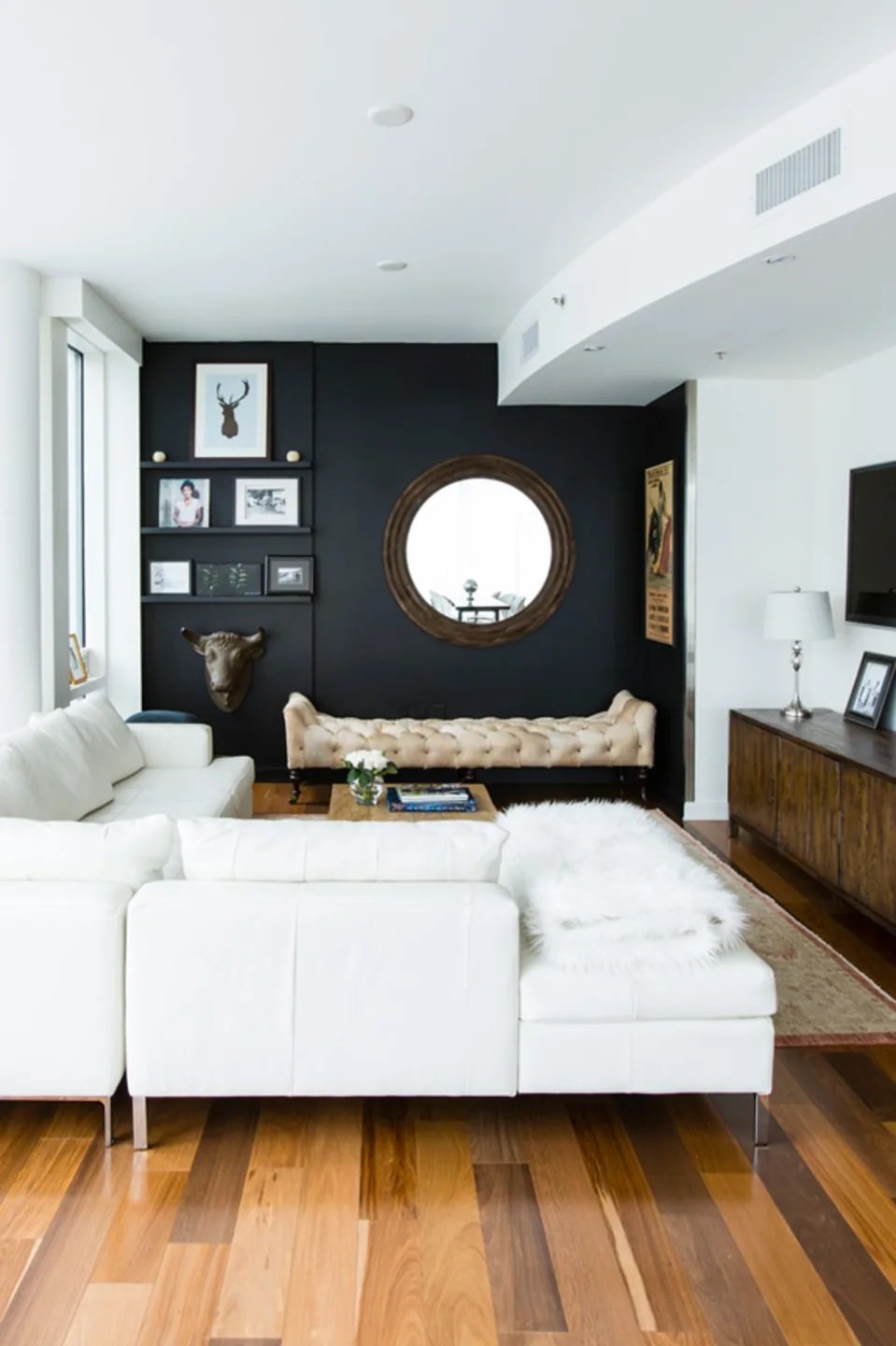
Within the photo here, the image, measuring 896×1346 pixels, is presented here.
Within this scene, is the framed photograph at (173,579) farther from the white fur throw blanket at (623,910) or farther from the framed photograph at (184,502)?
the white fur throw blanket at (623,910)

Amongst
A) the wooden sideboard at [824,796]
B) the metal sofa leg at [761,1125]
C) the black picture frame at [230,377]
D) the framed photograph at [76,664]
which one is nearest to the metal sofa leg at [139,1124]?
the metal sofa leg at [761,1125]

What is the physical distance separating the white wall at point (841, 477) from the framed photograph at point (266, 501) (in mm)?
3211

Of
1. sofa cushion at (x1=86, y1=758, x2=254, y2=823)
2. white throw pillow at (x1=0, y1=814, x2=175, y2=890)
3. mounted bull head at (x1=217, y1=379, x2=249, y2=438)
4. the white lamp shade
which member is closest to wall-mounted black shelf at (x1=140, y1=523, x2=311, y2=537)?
mounted bull head at (x1=217, y1=379, x2=249, y2=438)

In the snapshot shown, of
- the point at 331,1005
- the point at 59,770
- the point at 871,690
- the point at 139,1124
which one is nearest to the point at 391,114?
the point at 59,770

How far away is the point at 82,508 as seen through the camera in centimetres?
727

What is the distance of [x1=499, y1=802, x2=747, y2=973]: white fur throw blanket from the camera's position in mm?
2736

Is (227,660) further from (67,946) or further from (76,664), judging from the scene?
(67,946)

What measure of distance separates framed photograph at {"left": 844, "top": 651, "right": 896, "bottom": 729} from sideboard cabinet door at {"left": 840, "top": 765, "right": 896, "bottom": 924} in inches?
31.5

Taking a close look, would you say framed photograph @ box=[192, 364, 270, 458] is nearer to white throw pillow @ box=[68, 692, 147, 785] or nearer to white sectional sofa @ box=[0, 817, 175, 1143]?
white throw pillow @ box=[68, 692, 147, 785]

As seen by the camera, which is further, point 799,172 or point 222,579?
point 222,579

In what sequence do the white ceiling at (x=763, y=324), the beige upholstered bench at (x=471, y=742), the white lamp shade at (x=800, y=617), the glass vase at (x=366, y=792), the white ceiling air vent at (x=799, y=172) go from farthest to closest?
the beige upholstered bench at (x=471, y=742) → the white lamp shade at (x=800, y=617) → the glass vase at (x=366, y=792) → the white ceiling at (x=763, y=324) → the white ceiling air vent at (x=799, y=172)

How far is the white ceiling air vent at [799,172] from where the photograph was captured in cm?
345

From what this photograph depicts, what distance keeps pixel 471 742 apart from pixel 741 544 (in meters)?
1.98

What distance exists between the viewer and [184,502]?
7391 mm
